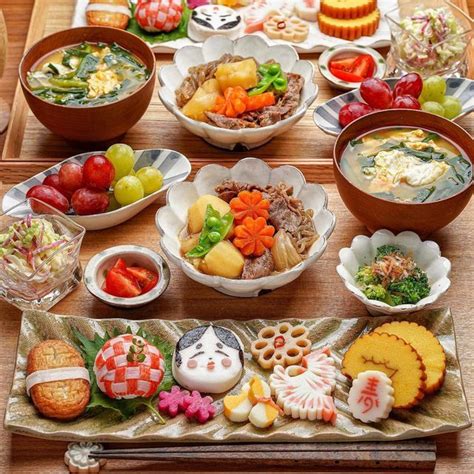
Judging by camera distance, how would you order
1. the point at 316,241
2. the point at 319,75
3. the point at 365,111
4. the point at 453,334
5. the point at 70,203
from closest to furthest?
the point at 453,334 < the point at 316,241 < the point at 70,203 < the point at 365,111 < the point at 319,75

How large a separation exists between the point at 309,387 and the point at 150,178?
2.97 ft

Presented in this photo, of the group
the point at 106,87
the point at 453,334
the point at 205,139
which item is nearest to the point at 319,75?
the point at 205,139

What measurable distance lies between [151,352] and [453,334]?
810 mm

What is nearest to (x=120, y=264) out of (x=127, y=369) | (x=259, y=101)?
(x=127, y=369)

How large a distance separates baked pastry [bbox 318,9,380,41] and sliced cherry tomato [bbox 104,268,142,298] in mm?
1530

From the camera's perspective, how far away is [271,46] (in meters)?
3.33

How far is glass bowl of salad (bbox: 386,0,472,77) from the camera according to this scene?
335 centimetres

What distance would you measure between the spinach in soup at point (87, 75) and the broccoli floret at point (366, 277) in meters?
1.10

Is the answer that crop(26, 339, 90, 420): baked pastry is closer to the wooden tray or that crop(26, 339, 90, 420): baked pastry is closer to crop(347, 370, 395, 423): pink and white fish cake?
crop(347, 370, 395, 423): pink and white fish cake

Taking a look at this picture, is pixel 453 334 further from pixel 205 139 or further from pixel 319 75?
pixel 319 75

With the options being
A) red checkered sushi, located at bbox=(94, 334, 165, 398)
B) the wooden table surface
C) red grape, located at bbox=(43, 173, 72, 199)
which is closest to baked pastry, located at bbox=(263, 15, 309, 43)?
the wooden table surface

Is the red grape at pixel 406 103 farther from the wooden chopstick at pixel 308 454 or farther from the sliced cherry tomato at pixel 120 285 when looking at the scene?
the wooden chopstick at pixel 308 454

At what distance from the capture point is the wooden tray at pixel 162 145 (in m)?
3.09

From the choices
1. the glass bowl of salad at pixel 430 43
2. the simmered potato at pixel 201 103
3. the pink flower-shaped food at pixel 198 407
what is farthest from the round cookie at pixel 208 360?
the glass bowl of salad at pixel 430 43
